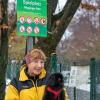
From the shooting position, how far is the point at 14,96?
19.5ft

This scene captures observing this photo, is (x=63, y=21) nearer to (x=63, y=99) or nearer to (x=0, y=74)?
(x=0, y=74)

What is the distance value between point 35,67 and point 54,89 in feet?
1.20

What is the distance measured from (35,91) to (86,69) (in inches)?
199

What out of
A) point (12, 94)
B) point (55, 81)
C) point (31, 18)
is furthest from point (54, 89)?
Result: point (31, 18)

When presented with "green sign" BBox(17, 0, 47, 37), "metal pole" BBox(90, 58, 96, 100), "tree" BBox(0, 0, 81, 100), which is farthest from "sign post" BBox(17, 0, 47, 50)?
"tree" BBox(0, 0, 81, 100)

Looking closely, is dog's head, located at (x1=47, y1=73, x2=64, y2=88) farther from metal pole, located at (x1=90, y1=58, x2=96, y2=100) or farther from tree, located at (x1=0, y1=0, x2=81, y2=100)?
tree, located at (x1=0, y1=0, x2=81, y2=100)

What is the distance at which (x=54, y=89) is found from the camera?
5.89 metres

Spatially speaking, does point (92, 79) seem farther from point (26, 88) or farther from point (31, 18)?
point (26, 88)

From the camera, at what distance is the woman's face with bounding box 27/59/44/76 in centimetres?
595

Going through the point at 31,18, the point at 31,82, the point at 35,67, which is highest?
the point at 31,18

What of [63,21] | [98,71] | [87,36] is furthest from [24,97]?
[87,36]

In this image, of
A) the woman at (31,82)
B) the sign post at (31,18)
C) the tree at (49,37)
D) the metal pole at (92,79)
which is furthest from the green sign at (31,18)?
the tree at (49,37)

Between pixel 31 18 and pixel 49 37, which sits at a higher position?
pixel 31 18

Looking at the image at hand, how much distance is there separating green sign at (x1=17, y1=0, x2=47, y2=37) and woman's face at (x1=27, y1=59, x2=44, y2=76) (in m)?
1.78
